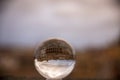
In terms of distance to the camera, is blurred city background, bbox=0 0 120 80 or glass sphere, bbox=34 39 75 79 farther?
blurred city background, bbox=0 0 120 80

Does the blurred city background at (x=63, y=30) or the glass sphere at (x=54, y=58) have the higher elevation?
the blurred city background at (x=63, y=30)

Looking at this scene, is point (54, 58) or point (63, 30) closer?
point (54, 58)

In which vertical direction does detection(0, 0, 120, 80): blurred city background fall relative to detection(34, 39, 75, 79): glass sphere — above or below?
above

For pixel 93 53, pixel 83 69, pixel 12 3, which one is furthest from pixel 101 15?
pixel 12 3

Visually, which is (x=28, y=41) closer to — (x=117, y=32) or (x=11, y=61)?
(x=11, y=61)

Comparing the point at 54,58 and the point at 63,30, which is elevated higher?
the point at 63,30
